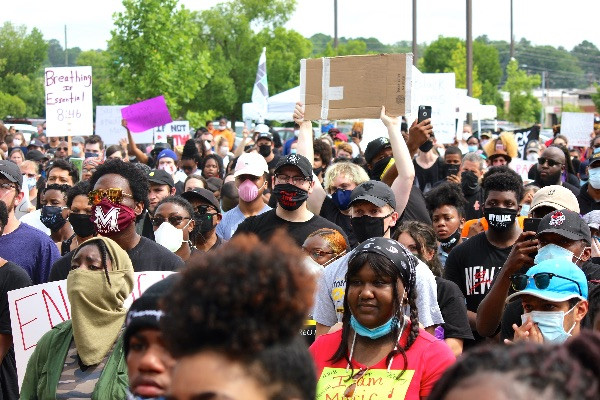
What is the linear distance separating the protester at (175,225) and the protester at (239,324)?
4.57 meters

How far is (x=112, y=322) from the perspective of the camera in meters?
4.30

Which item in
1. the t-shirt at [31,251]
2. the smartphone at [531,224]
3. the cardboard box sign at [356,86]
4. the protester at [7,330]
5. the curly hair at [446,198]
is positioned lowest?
the protester at [7,330]

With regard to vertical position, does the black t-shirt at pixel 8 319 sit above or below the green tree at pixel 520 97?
below

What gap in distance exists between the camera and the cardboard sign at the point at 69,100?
1541 cm

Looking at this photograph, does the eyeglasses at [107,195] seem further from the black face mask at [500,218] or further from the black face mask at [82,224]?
the black face mask at [500,218]

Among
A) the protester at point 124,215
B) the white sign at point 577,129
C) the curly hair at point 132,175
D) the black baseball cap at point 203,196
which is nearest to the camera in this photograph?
the protester at point 124,215

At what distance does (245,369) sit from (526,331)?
8.23 feet

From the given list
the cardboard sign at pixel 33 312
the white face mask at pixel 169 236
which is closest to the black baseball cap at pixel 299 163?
the white face mask at pixel 169 236

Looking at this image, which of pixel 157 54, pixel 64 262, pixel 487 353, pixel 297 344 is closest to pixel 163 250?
pixel 64 262

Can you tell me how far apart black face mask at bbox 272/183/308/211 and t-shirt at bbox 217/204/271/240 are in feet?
4.64

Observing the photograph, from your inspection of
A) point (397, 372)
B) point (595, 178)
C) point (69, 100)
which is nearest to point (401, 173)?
point (595, 178)

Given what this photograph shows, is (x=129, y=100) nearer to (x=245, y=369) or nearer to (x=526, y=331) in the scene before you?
(x=526, y=331)

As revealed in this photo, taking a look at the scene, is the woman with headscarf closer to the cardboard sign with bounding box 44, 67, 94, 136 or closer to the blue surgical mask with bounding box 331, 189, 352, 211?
the blue surgical mask with bounding box 331, 189, 352, 211

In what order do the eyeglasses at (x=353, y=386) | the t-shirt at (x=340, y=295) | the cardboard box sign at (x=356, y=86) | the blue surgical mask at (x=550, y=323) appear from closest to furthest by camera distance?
1. the eyeglasses at (x=353, y=386)
2. the blue surgical mask at (x=550, y=323)
3. the t-shirt at (x=340, y=295)
4. the cardboard box sign at (x=356, y=86)
